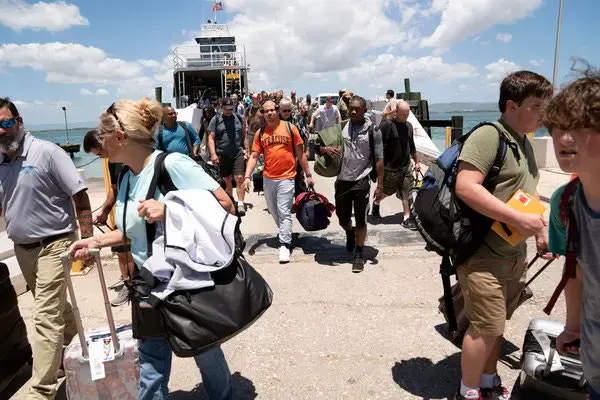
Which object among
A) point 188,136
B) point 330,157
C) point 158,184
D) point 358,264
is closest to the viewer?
point 158,184

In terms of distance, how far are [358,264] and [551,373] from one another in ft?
9.21

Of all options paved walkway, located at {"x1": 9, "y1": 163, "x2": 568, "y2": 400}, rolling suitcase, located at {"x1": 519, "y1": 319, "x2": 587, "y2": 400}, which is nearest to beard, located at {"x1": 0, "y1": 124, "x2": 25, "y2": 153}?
paved walkway, located at {"x1": 9, "y1": 163, "x2": 568, "y2": 400}

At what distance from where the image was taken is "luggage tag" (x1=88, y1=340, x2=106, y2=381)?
2.28 meters

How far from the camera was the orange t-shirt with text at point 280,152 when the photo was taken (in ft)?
18.0

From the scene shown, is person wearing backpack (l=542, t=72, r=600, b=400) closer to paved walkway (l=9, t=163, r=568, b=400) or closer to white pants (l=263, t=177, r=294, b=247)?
paved walkway (l=9, t=163, r=568, b=400)

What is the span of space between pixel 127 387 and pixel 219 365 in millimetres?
508

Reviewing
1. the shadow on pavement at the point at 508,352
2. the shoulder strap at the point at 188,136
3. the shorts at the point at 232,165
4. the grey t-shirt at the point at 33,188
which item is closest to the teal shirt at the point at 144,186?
the grey t-shirt at the point at 33,188

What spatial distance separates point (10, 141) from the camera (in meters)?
2.91

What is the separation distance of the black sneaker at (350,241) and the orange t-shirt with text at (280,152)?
100 cm

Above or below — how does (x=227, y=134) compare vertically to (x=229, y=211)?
above

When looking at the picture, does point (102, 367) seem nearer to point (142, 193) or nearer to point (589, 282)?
point (142, 193)

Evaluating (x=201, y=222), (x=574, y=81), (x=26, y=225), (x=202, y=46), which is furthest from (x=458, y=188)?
(x=202, y=46)

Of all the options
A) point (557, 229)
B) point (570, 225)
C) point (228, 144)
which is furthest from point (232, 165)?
point (570, 225)

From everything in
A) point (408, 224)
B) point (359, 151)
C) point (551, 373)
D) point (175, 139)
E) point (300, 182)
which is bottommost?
point (408, 224)
